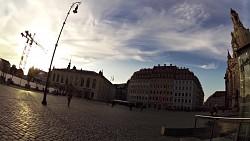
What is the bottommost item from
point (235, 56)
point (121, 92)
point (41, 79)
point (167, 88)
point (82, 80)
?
point (121, 92)

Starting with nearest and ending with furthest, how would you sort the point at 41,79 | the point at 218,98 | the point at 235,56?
1. the point at 235,56
2. the point at 41,79
3. the point at 218,98

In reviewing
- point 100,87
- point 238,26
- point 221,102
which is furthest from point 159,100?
point 221,102

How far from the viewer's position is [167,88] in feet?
377

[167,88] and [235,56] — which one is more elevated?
[235,56]

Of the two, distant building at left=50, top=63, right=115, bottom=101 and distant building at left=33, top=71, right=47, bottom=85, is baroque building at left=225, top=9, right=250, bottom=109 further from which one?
distant building at left=33, top=71, right=47, bottom=85

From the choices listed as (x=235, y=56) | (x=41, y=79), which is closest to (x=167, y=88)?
(x=235, y=56)

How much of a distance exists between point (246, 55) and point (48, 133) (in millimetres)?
11461

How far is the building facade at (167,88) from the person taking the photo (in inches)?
4390

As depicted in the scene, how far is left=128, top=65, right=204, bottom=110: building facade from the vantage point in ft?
366

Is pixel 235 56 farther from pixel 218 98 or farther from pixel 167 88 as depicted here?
pixel 218 98

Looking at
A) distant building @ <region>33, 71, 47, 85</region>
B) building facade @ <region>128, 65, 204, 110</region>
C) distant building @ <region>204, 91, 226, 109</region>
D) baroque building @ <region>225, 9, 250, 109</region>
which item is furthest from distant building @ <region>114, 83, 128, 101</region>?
baroque building @ <region>225, 9, 250, 109</region>

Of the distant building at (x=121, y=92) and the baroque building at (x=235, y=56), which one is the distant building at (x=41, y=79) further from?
the baroque building at (x=235, y=56)

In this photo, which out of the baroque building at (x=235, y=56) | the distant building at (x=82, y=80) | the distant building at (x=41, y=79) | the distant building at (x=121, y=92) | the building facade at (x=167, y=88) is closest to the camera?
the baroque building at (x=235, y=56)

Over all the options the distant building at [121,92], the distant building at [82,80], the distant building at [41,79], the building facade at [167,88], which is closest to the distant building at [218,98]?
the building facade at [167,88]
